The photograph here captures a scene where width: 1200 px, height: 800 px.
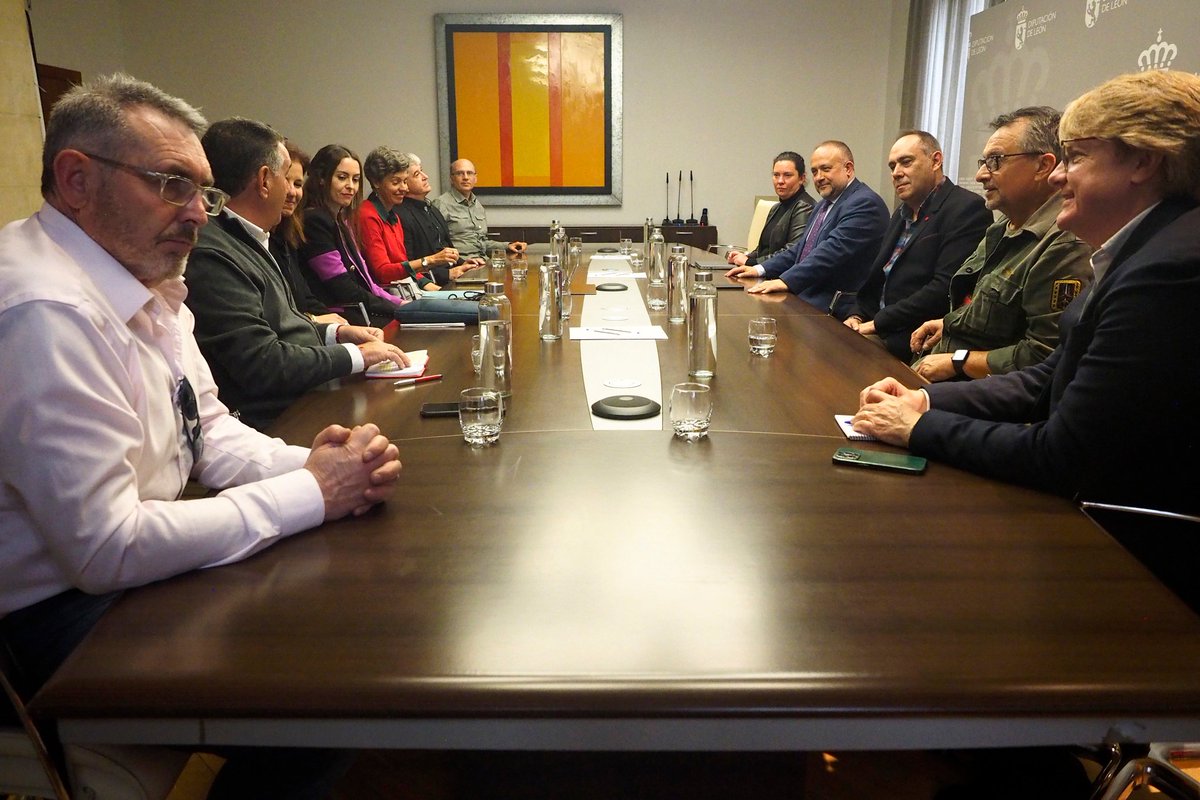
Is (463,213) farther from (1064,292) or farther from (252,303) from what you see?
(1064,292)

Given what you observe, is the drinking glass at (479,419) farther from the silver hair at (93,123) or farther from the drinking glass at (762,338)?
the drinking glass at (762,338)

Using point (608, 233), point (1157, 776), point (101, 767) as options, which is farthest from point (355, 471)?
point (608, 233)

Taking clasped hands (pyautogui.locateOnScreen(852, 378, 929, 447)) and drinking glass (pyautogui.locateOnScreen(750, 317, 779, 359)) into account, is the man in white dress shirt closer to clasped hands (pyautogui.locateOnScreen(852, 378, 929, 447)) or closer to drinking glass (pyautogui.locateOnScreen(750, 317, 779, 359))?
clasped hands (pyautogui.locateOnScreen(852, 378, 929, 447))

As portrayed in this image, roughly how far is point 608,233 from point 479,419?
236 inches

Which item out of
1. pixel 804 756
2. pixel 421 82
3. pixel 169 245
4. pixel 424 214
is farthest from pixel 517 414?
pixel 421 82

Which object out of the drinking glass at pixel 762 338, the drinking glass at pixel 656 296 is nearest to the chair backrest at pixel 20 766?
the drinking glass at pixel 762 338

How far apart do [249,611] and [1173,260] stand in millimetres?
1408

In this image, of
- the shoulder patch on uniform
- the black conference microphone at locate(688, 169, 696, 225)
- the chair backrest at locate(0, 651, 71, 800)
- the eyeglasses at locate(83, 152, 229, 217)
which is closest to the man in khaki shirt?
the black conference microphone at locate(688, 169, 696, 225)

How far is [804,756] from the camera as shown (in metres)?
1.51

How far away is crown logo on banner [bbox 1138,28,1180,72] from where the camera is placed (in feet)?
10.8

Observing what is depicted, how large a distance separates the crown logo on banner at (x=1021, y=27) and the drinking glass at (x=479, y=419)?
4.27 meters

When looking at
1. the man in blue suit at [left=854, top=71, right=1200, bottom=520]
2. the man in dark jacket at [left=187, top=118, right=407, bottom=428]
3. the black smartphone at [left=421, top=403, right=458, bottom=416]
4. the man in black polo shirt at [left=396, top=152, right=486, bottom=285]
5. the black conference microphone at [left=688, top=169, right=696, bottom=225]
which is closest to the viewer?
the man in blue suit at [left=854, top=71, right=1200, bottom=520]

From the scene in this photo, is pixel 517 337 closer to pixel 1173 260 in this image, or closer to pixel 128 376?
pixel 128 376

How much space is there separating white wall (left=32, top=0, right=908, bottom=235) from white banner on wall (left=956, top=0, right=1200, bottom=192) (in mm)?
2007
